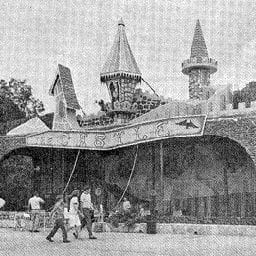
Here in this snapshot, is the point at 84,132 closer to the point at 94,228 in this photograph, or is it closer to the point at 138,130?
the point at 138,130

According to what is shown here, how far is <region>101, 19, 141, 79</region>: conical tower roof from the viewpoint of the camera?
25.3 metres

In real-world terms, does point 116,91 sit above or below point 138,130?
above

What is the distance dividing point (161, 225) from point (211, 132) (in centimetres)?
332

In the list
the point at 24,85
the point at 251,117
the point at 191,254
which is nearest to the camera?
the point at 191,254

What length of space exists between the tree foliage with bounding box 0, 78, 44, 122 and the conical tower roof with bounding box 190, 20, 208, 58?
1222 cm

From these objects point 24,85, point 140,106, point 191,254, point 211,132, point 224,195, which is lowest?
point 191,254

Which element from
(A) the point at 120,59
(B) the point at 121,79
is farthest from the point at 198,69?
(B) the point at 121,79

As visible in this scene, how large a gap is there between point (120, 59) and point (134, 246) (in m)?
13.5

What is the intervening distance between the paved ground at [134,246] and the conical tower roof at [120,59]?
1069 cm

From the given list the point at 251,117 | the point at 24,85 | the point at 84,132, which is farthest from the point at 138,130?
the point at 24,85

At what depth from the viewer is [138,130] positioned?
1988 centimetres

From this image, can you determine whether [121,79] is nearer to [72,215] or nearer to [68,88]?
[68,88]

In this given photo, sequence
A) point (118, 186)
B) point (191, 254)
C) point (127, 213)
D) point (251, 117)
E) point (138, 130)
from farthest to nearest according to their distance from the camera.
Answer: point (118, 186)
point (138, 130)
point (127, 213)
point (251, 117)
point (191, 254)

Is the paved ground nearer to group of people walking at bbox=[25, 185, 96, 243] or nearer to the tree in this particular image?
group of people walking at bbox=[25, 185, 96, 243]
